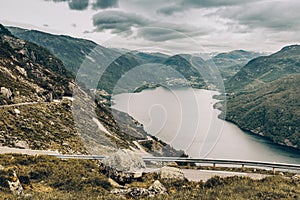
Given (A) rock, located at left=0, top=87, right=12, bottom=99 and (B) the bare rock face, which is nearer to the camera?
(B) the bare rock face

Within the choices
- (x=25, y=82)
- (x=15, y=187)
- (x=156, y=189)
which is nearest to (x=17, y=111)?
(x=25, y=82)

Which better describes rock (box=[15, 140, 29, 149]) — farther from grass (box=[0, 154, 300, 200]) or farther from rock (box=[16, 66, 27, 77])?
rock (box=[16, 66, 27, 77])

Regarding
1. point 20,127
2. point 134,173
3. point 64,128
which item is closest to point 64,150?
point 20,127

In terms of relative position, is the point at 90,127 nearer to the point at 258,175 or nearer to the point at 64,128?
the point at 258,175

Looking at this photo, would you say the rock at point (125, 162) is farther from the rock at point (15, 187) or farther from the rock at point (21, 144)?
the rock at point (21, 144)

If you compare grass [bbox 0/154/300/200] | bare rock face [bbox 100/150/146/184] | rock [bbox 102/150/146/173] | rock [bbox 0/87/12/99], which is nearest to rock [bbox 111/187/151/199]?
grass [bbox 0/154/300/200]

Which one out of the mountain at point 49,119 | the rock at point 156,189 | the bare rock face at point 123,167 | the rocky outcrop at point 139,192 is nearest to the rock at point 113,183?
the bare rock face at point 123,167

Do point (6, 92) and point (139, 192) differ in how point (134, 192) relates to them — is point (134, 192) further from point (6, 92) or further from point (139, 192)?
point (6, 92)
